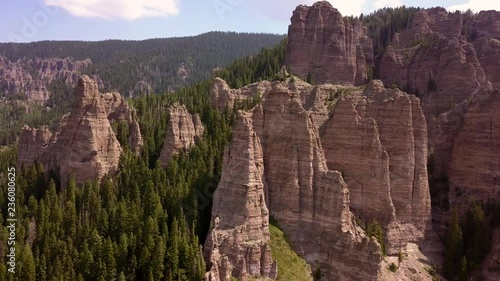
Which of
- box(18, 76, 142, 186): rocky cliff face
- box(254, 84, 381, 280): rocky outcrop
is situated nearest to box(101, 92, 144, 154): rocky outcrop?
box(18, 76, 142, 186): rocky cliff face

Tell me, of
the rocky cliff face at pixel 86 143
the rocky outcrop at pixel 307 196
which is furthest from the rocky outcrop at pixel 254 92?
the rocky cliff face at pixel 86 143

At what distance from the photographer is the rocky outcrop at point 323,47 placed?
11375cm

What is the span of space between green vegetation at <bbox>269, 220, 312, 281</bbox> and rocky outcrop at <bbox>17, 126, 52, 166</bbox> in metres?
48.8

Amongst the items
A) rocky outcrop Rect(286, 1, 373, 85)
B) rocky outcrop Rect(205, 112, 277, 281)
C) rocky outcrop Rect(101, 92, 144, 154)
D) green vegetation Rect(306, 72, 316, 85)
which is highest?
rocky outcrop Rect(286, 1, 373, 85)

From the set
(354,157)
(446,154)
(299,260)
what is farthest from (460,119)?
(299,260)

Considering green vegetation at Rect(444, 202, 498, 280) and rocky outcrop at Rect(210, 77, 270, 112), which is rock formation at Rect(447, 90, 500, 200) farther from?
rocky outcrop at Rect(210, 77, 270, 112)

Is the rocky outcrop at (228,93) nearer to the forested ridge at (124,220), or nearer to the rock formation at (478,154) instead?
the forested ridge at (124,220)

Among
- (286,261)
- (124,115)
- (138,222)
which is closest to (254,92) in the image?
(124,115)

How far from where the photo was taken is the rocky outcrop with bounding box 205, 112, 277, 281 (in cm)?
5012

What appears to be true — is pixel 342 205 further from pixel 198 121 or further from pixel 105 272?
pixel 198 121

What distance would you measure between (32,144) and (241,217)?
51347 millimetres

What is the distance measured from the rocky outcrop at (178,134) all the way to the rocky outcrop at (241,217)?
23.7 m

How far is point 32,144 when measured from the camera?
87.1 m

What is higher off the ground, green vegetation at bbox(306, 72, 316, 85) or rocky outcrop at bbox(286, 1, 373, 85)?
rocky outcrop at bbox(286, 1, 373, 85)
